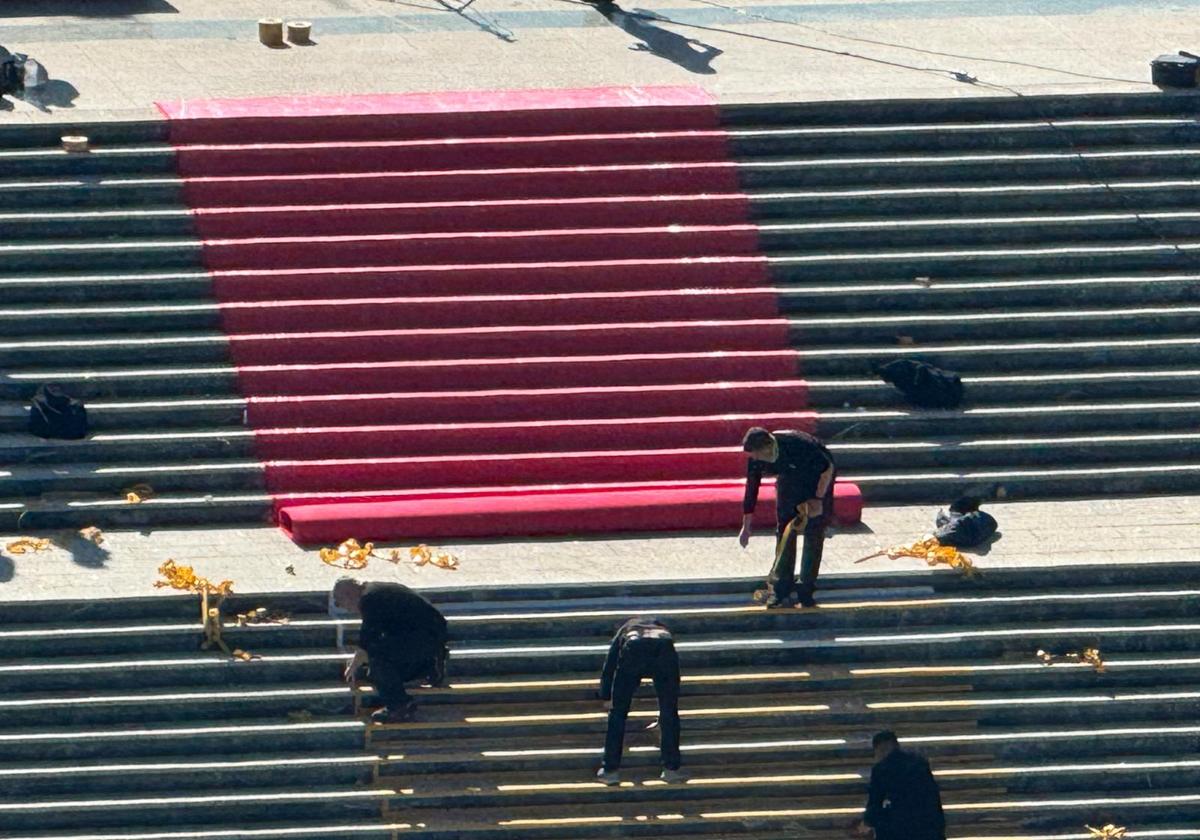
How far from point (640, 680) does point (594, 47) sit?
30.9 ft

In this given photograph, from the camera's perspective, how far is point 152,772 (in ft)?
67.5

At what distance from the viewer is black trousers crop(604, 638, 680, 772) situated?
20.2 meters

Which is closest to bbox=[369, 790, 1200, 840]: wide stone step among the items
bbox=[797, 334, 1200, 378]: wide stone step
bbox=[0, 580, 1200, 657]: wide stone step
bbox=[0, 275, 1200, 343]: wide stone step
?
bbox=[0, 580, 1200, 657]: wide stone step

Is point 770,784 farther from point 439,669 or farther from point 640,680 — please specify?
point 439,669

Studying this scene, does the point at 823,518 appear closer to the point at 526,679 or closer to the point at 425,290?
the point at 526,679

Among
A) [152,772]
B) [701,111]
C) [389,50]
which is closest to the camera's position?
[152,772]

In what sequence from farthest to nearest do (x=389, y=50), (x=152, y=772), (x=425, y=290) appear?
(x=389, y=50), (x=425, y=290), (x=152, y=772)

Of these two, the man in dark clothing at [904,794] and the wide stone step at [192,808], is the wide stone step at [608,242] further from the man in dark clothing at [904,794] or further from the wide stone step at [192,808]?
the man in dark clothing at [904,794]

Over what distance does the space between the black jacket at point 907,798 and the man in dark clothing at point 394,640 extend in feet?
10.5

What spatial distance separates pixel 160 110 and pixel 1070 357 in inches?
316

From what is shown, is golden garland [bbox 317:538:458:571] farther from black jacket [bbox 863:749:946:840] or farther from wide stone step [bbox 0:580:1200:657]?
black jacket [bbox 863:749:946:840]

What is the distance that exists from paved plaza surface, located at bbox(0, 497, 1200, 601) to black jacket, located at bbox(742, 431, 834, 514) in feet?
2.89

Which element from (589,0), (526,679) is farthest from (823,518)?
(589,0)

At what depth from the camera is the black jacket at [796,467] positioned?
2123 cm
